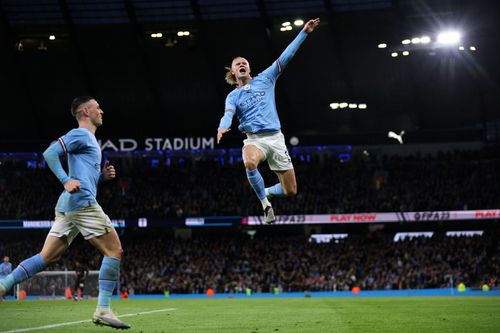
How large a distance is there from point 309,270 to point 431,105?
15428 mm

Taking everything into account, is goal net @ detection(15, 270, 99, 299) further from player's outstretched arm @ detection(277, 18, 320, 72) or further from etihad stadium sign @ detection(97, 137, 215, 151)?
player's outstretched arm @ detection(277, 18, 320, 72)

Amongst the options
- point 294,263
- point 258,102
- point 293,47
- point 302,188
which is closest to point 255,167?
point 258,102

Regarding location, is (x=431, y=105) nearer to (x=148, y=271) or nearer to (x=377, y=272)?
(x=377, y=272)

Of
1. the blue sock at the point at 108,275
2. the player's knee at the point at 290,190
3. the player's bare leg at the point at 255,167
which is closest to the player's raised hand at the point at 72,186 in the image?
the blue sock at the point at 108,275

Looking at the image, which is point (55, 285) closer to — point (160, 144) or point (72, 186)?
point (160, 144)

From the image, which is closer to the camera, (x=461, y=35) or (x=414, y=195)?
(x=461, y=35)

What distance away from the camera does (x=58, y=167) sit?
8.69 meters

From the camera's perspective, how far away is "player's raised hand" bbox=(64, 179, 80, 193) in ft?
28.0

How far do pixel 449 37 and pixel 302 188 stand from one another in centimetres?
1434

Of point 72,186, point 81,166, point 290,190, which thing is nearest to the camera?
point 72,186

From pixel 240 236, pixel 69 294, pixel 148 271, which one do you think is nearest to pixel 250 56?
pixel 240 236

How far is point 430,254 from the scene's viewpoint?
4322 centimetres

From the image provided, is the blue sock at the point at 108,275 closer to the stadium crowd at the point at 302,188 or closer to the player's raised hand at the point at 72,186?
the player's raised hand at the point at 72,186

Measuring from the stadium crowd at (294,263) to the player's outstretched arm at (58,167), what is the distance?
33522 millimetres
